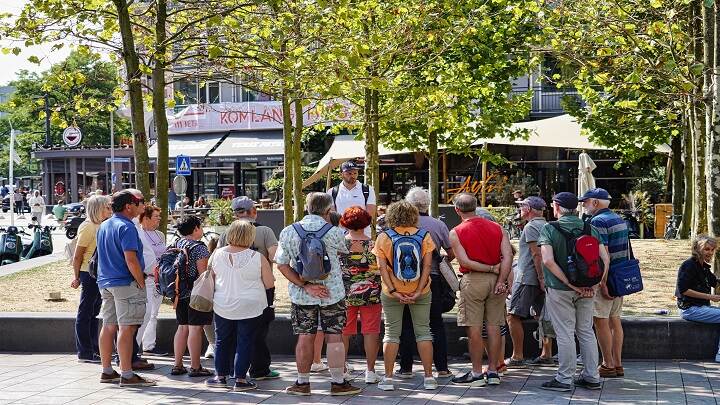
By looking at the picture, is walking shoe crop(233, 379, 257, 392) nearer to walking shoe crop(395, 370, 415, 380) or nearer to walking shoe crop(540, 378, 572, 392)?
walking shoe crop(395, 370, 415, 380)

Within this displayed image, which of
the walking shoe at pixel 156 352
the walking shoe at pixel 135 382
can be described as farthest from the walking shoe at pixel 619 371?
the walking shoe at pixel 156 352

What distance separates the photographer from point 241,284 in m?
8.02

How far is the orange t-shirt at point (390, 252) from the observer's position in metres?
8.02

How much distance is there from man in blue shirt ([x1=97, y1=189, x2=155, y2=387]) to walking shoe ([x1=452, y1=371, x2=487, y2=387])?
272cm

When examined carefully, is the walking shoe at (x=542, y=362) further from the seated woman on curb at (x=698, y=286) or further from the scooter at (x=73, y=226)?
the scooter at (x=73, y=226)

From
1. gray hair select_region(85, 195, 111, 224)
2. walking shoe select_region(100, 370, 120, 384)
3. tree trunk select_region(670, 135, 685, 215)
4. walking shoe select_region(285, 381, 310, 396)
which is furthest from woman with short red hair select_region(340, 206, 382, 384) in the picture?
tree trunk select_region(670, 135, 685, 215)

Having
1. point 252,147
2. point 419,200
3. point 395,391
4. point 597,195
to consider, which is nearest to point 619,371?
point 597,195

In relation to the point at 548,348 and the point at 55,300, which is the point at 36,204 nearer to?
the point at 55,300

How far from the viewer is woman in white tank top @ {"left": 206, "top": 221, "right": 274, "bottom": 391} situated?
8008 mm

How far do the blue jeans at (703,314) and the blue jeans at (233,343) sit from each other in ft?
13.6

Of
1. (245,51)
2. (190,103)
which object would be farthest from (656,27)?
(190,103)

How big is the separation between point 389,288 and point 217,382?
175 centimetres

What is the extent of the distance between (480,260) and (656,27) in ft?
16.4

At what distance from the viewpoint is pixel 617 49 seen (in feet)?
44.4
